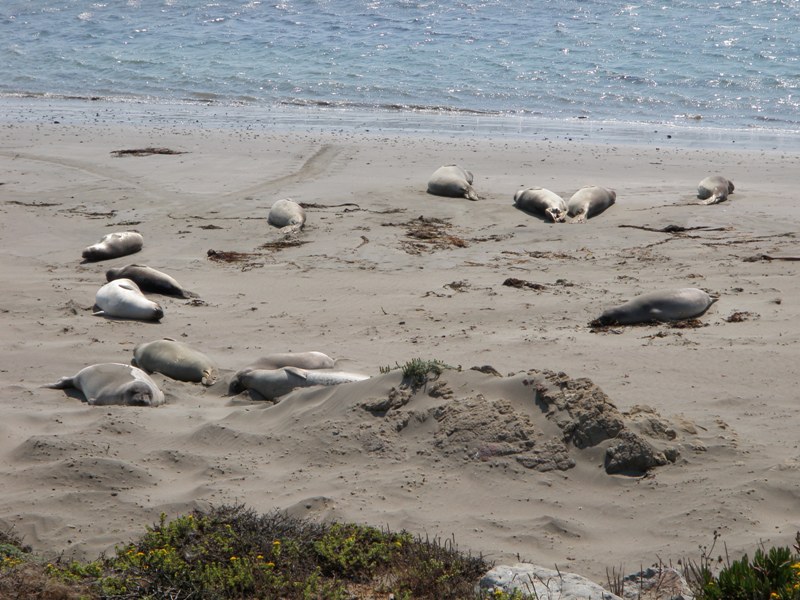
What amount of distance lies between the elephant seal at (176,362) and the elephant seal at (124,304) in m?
0.88

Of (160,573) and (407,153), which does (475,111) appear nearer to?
(407,153)

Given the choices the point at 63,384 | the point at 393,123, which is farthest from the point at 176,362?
the point at 393,123

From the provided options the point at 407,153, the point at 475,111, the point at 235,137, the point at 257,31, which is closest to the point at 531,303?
the point at 407,153

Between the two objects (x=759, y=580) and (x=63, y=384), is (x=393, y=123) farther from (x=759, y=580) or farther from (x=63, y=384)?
(x=759, y=580)

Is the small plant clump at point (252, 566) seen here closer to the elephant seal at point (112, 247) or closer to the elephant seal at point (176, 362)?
the elephant seal at point (176, 362)

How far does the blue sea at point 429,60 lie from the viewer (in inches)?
720

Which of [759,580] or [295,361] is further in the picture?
[295,361]

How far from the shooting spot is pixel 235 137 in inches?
558

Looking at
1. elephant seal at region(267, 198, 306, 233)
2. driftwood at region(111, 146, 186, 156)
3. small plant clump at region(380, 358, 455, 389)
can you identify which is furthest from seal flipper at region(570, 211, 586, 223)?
driftwood at region(111, 146, 186, 156)

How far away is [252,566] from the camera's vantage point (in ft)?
10.8

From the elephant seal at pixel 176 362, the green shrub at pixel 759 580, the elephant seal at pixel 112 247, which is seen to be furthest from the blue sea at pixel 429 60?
the green shrub at pixel 759 580

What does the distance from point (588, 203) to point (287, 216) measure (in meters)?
2.98

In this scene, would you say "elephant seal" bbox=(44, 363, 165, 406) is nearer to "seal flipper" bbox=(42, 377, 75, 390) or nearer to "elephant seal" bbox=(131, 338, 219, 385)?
"seal flipper" bbox=(42, 377, 75, 390)

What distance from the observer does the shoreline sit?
48.4ft
